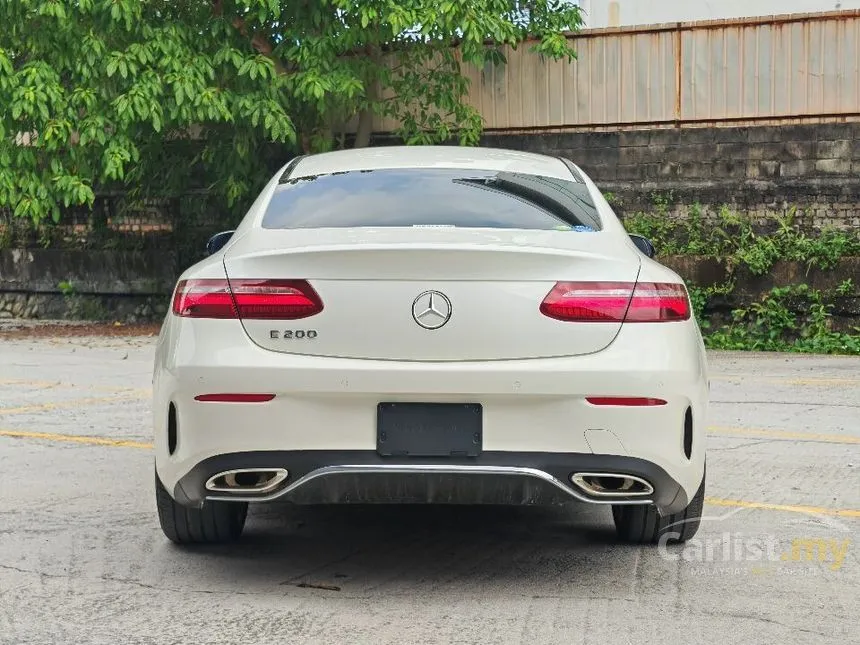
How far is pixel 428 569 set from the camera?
205 inches

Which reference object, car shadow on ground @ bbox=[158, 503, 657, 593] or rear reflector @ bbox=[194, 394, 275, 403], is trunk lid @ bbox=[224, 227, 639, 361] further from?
car shadow on ground @ bbox=[158, 503, 657, 593]

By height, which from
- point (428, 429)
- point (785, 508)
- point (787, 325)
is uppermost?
point (428, 429)

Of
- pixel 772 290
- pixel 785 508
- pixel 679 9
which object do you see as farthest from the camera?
pixel 679 9

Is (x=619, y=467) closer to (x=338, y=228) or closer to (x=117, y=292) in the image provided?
(x=338, y=228)

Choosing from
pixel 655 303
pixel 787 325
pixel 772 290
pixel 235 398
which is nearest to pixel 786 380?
pixel 787 325

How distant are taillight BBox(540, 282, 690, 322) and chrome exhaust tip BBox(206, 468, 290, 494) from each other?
1041 mm

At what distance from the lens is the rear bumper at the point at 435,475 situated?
4.59 meters

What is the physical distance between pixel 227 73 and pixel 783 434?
8772 mm

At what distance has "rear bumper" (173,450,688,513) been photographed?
4.59 meters

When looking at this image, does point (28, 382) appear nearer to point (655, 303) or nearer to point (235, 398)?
point (235, 398)

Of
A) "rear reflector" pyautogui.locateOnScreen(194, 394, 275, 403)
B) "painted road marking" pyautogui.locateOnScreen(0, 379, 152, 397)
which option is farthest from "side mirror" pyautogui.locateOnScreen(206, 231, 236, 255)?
"painted road marking" pyautogui.locateOnScreen(0, 379, 152, 397)

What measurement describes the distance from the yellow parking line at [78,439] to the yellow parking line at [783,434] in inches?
134

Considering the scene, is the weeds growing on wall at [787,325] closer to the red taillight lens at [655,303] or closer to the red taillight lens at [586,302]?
the red taillight lens at [655,303]

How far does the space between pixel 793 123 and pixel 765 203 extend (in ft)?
2.92
